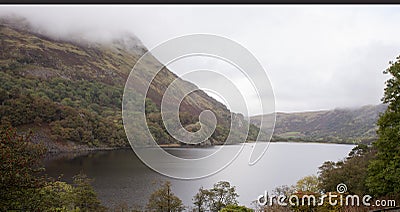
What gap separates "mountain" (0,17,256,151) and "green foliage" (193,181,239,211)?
7.39 metres

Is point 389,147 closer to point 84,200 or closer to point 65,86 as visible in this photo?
point 84,200

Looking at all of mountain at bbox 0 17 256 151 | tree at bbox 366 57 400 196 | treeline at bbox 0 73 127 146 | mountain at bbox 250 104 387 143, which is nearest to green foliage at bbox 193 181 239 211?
mountain at bbox 0 17 256 151

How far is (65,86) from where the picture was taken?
102 m

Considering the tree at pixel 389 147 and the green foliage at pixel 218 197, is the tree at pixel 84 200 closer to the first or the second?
the green foliage at pixel 218 197

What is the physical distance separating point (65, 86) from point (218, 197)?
89.5 meters

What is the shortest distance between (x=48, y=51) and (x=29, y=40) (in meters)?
10.7

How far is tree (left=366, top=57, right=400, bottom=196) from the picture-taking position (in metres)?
13.1

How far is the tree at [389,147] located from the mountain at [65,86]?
28.9ft

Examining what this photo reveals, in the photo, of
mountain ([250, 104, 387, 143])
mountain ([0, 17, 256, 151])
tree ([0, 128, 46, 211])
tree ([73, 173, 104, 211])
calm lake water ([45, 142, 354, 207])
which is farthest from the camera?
mountain ([250, 104, 387, 143])

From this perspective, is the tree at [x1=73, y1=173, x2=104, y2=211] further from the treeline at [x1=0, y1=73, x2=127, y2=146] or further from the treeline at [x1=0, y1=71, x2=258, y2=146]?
the treeline at [x1=0, y1=73, x2=127, y2=146]

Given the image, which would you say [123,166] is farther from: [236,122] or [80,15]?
[80,15]

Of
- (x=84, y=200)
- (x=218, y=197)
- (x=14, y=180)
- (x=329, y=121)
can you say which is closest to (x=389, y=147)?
(x=218, y=197)

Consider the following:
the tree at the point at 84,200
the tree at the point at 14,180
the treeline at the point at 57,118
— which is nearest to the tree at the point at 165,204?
the tree at the point at 84,200

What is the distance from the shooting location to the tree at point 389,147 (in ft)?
43.1
